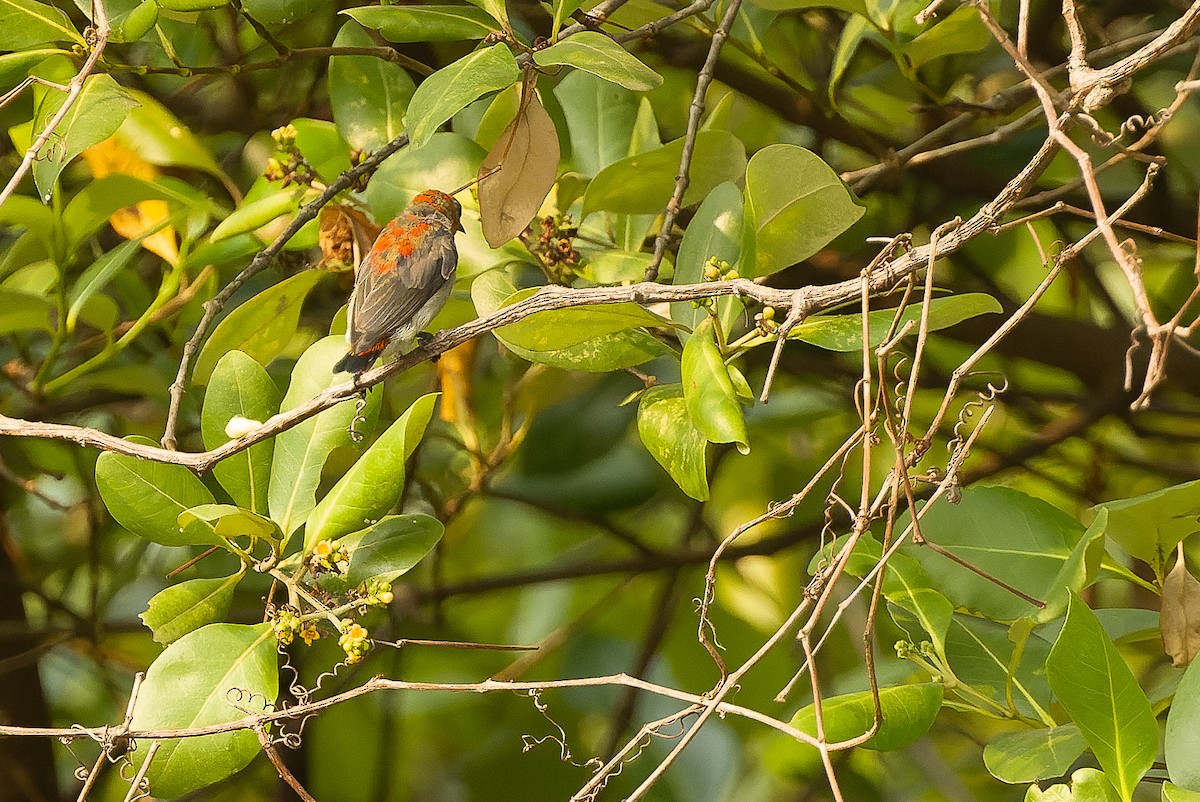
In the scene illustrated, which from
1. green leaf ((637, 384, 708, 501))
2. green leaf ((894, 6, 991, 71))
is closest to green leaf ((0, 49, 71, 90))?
green leaf ((637, 384, 708, 501))

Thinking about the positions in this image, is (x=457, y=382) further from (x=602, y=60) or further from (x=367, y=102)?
(x=602, y=60)

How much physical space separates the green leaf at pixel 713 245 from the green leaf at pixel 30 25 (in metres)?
0.71

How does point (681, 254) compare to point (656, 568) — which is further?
point (656, 568)

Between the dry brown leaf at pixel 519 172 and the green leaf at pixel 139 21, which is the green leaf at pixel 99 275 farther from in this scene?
the dry brown leaf at pixel 519 172

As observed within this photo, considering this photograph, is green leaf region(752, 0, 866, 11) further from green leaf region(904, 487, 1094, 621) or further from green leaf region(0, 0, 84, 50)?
green leaf region(0, 0, 84, 50)

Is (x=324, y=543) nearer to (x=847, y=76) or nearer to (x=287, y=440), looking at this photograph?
(x=287, y=440)

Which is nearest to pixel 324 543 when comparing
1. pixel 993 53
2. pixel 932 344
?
pixel 932 344

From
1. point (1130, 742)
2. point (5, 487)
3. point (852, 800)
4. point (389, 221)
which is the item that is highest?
point (389, 221)

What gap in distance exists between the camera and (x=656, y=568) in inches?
80.8

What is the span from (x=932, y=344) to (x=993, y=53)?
1.86 feet

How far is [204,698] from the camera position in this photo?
3.62 feet

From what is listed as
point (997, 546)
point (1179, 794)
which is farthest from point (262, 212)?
point (1179, 794)

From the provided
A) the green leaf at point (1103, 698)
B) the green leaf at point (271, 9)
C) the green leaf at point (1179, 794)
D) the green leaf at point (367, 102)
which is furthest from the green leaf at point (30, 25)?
the green leaf at point (1179, 794)

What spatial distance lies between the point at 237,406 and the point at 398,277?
0.69 ft
